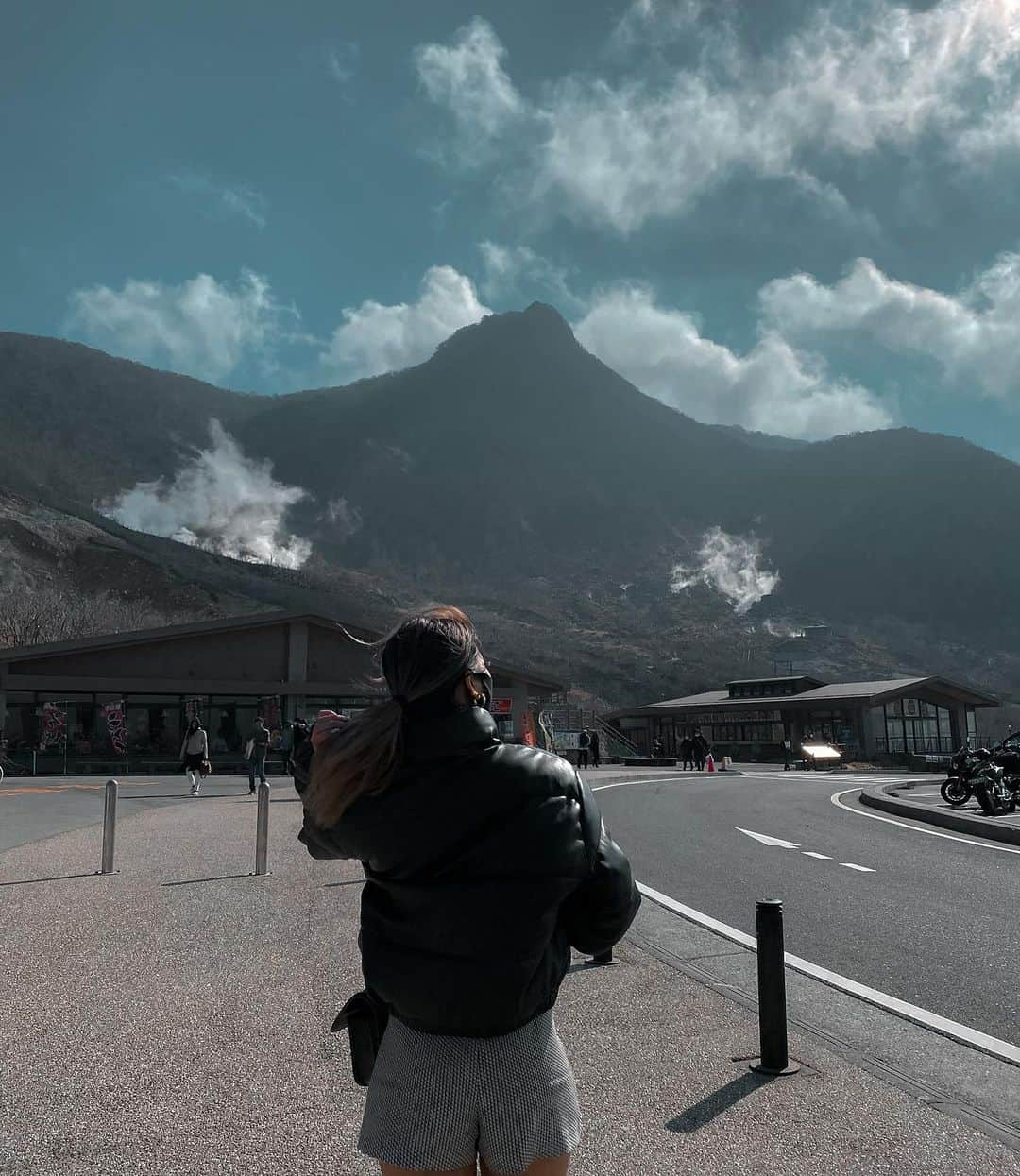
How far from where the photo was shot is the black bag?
214 centimetres

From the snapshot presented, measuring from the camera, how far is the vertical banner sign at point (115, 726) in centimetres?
3603

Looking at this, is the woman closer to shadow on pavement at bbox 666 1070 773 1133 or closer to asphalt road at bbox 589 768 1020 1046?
shadow on pavement at bbox 666 1070 773 1133

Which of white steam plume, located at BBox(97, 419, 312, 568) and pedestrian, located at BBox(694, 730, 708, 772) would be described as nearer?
pedestrian, located at BBox(694, 730, 708, 772)

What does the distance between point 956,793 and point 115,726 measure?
28807 millimetres

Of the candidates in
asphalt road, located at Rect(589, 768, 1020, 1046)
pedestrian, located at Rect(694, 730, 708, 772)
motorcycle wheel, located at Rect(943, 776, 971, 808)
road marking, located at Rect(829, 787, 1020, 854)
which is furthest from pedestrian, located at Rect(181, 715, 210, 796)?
pedestrian, located at Rect(694, 730, 708, 772)

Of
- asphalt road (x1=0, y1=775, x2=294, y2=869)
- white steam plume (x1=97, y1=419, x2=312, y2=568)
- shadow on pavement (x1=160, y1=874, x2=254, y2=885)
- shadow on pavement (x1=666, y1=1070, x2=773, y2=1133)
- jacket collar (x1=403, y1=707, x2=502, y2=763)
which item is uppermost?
white steam plume (x1=97, y1=419, x2=312, y2=568)

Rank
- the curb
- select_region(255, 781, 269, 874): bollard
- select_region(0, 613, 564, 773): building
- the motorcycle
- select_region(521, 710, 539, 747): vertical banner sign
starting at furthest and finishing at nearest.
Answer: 1. select_region(0, 613, 564, 773): building
2. the motorcycle
3. the curb
4. select_region(521, 710, 539, 747): vertical banner sign
5. select_region(255, 781, 269, 874): bollard

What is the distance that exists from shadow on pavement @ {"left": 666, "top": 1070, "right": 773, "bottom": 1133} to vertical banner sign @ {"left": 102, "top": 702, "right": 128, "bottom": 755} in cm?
3525

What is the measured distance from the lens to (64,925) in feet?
24.3

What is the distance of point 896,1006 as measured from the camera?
5418 millimetres

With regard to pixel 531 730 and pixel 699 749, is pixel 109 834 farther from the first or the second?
pixel 699 749

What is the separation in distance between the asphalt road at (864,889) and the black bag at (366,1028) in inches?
158

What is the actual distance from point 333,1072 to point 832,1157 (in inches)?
82.3

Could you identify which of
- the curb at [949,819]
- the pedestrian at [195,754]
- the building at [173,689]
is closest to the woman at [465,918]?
the curb at [949,819]
